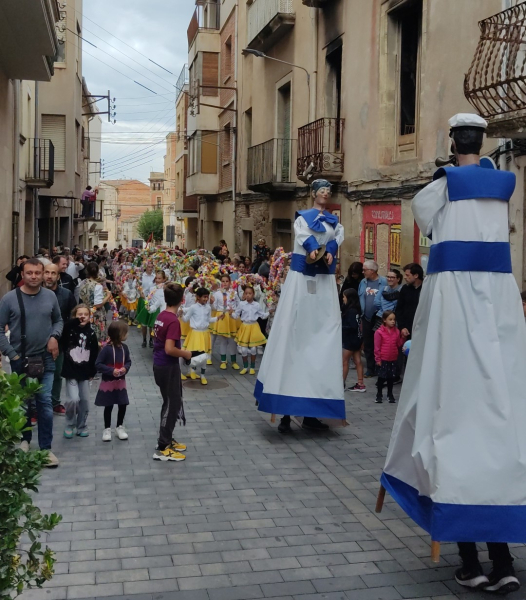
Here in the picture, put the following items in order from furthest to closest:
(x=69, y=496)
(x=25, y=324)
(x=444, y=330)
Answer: (x=25, y=324) < (x=69, y=496) < (x=444, y=330)

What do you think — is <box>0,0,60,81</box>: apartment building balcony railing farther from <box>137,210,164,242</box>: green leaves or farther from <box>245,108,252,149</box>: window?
<box>137,210,164,242</box>: green leaves

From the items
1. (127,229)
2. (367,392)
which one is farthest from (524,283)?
(127,229)

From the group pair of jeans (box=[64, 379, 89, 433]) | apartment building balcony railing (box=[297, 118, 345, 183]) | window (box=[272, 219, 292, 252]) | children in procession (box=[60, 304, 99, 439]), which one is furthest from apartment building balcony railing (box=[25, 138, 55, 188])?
pair of jeans (box=[64, 379, 89, 433])

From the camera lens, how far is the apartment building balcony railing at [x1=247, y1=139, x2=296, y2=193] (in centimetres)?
1914

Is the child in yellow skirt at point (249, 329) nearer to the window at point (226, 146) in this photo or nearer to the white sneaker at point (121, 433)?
the white sneaker at point (121, 433)

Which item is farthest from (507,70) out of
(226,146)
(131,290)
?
(226,146)

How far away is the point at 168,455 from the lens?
7.04m

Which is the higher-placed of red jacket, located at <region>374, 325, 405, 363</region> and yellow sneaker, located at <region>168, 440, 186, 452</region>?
red jacket, located at <region>374, 325, 405, 363</region>

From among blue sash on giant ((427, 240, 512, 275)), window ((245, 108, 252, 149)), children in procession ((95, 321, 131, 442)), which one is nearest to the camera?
blue sash on giant ((427, 240, 512, 275))

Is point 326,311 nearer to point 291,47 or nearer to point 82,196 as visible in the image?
point 291,47

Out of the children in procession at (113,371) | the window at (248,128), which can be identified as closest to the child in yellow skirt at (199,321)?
the children in procession at (113,371)

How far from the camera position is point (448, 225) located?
15.3 ft

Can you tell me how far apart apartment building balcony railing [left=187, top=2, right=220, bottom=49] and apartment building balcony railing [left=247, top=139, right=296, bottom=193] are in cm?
994

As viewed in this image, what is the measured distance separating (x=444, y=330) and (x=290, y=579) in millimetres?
1700
